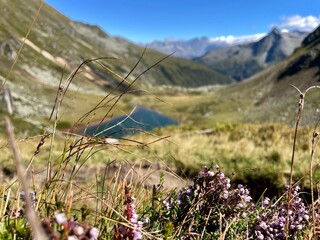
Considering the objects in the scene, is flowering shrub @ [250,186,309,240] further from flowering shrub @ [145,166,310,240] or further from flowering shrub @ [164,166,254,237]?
flowering shrub @ [164,166,254,237]

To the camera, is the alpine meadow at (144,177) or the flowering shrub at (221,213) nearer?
the alpine meadow at (144,177)

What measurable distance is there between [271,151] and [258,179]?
2.07 meters

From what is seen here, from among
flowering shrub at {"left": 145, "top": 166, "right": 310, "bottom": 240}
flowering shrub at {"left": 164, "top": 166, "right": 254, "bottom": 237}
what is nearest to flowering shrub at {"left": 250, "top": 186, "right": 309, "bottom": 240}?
flowering shrub at {"left": 145, "top": 166, "right": 310, "bottom": 240}

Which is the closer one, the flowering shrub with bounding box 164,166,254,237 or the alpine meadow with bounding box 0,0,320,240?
the alpine meadow with bounding box 0,0,320,240

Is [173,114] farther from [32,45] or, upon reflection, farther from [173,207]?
[173,207]

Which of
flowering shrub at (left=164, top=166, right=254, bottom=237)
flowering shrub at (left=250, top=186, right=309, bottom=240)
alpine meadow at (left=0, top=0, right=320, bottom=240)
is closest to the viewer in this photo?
alpine meadow at (left=0, top=0, right=320, bottom=240)

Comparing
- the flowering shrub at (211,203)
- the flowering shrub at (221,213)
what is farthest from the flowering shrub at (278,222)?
the flowering shrub at (211,203)

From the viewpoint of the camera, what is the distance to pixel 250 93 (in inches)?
4806

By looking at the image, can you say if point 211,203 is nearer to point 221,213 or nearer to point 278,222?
point 221,213

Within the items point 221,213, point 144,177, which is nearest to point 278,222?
point 221,213

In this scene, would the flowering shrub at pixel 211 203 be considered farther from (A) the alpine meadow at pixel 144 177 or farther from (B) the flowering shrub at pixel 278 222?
(B) the flowering shrub at pixel 278 222

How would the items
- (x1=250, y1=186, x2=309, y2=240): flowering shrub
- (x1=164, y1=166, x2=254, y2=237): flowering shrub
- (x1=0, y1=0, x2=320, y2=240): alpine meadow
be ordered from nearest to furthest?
(x1=0, y1=0, x2=320, y2=240): alpine meadow, (x1=250, y1=186, x2=309, y2=240): flowering shrub, (x1=164, y1=166, x2=254, y2=237): flowering shrub

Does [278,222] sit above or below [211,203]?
above

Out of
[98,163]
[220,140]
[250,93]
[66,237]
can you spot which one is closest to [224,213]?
[66,237]
